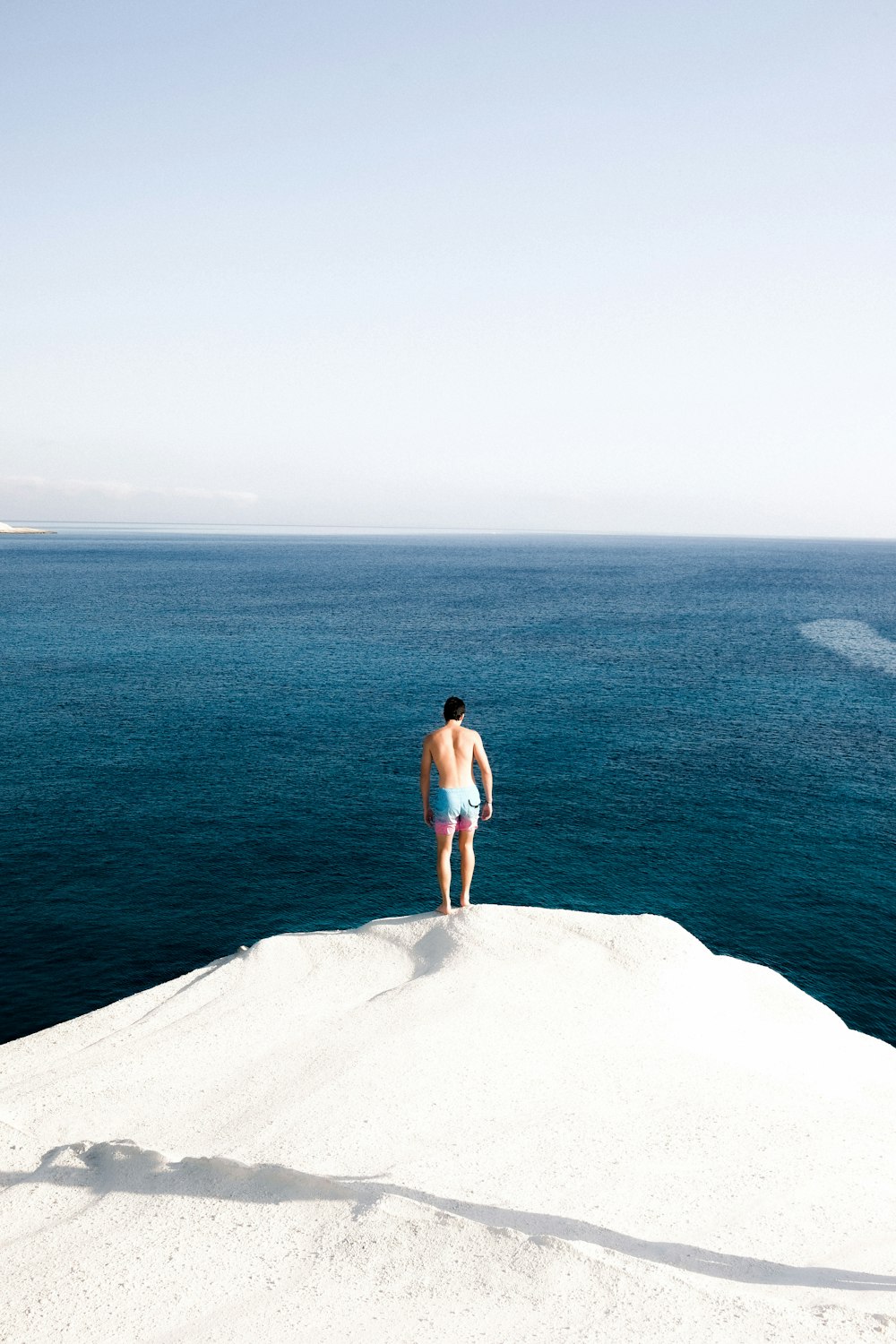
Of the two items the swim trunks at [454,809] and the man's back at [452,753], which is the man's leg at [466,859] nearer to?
the swim trunks at [454,809]

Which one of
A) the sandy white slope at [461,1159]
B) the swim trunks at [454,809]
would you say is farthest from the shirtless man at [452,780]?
the sandy white slope at [461,1159]

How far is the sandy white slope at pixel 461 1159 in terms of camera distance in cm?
652

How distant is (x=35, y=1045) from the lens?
1253 centimetres

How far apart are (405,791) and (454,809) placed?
19948mm

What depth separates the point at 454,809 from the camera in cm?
1368

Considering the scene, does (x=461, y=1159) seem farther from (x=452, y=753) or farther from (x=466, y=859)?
(x=452, y=753)

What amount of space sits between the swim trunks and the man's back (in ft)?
0.44

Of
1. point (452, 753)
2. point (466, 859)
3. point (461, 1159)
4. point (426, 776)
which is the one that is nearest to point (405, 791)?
point (466, 859)

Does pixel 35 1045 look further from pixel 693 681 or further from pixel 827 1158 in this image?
pixel 693 681

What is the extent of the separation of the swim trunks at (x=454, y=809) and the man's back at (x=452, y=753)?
5.3 inches

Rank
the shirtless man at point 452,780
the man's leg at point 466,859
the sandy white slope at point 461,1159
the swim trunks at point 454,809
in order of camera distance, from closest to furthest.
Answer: the sandy white slope at point 461,1159 < the shirtless man at point 452,780 < the swim trunks at point 454,809 < the man's leg at point 466,859

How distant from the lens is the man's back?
13.5 metres

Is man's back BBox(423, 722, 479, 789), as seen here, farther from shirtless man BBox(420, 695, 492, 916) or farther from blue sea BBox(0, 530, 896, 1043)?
blue sea BBox(0, 530, 896, 1043)

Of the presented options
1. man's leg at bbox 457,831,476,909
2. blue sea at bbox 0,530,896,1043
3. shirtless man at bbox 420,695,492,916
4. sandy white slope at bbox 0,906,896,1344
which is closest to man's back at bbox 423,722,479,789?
shirtless man at bbox 420,695,492,916
